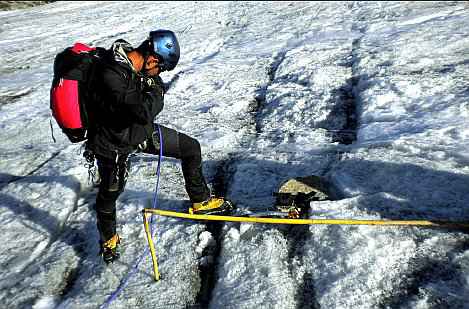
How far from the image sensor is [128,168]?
13.4 ft

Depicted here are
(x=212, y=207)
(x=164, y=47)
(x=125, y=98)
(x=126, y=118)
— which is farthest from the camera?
(x=212, y=207)

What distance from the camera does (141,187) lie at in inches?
219

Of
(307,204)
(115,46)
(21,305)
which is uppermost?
(115,46)

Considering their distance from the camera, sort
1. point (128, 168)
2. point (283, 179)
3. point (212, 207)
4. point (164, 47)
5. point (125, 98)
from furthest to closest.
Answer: point (283, 179)
point (212, 207)
point (128, 168)
point (164, 47)
point (125, 98)

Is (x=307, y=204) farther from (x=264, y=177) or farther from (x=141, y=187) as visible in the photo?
(x=141, y=187)

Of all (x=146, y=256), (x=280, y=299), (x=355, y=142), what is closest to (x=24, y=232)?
(x=146, y=256)

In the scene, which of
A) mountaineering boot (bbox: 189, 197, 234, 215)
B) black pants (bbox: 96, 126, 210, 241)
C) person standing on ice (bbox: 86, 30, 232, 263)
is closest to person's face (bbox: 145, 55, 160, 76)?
person standing on ice (bbox: 86, 30, 232, 263)

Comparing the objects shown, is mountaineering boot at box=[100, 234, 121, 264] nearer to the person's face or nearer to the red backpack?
the red backpack

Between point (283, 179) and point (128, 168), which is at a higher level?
point (128, 168)

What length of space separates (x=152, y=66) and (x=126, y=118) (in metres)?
0.59

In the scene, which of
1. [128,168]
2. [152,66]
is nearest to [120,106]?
[152,66]

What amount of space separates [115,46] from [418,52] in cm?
677

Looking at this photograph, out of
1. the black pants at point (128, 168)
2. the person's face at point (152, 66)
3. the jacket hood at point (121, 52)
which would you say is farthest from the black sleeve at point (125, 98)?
the black pants at point (128, 168)

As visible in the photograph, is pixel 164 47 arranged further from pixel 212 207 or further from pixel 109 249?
pixel 109 249
